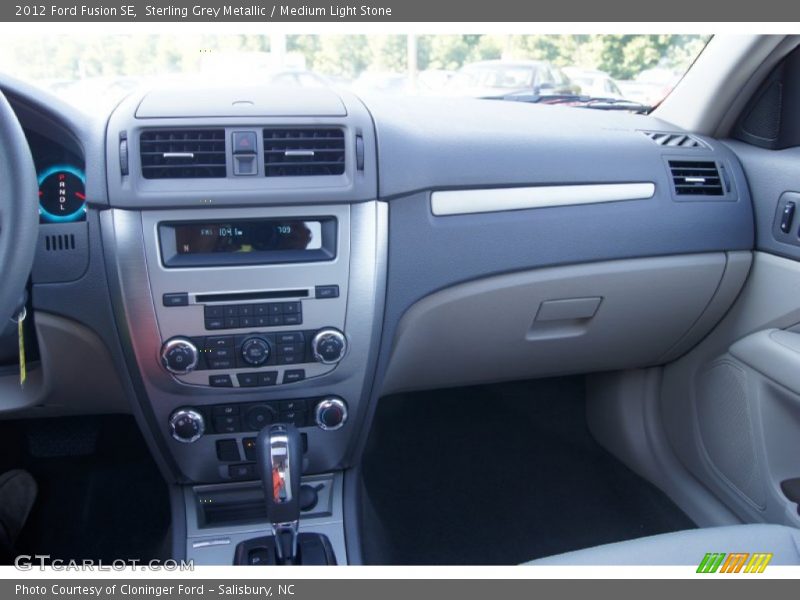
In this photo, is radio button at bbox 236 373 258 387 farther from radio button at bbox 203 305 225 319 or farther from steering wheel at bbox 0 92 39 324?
steering wheel at bbox 0 92 39 324

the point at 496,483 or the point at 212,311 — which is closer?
the point at 212,311

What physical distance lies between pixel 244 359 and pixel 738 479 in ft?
4.68

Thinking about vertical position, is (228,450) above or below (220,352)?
below

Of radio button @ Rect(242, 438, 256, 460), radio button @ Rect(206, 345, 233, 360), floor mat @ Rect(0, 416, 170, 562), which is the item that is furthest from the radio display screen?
floor mat @ Rect(0, 416, 170, 562)

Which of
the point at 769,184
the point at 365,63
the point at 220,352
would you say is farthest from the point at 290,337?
the point at 769,184

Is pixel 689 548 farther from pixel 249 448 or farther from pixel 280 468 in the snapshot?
pixel 249 448

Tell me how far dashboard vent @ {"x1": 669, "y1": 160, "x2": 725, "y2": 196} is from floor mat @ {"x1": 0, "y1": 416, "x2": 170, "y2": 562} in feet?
5.63

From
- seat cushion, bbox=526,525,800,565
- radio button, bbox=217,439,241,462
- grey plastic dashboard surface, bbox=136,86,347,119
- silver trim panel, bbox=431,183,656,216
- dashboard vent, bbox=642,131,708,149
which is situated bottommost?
radio button, bbox=217,439,241,462

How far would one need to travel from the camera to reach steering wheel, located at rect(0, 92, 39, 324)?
1208 mm

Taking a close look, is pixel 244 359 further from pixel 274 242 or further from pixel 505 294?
pixel 505 294

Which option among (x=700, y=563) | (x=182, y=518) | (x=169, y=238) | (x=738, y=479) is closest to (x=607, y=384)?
(x=738, y=479)

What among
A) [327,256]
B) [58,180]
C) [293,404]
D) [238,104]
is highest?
[238,104]

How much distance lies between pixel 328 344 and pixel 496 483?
1084mm

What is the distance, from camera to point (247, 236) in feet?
5.15
